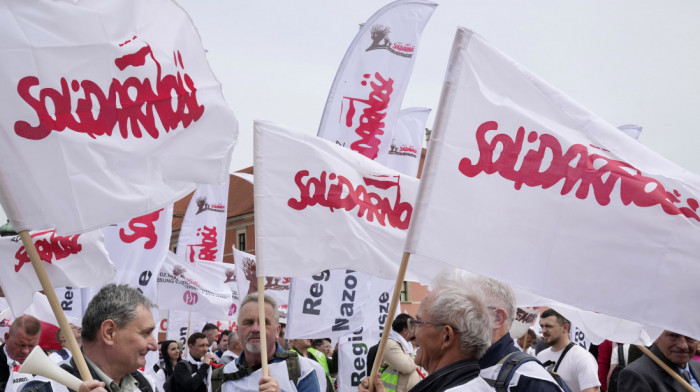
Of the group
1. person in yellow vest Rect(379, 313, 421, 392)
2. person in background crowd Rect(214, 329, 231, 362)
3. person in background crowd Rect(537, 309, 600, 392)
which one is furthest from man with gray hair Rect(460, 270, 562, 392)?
person in background crowd Rect(214, 329, 231, 362)

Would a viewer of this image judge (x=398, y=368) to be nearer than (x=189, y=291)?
Yes

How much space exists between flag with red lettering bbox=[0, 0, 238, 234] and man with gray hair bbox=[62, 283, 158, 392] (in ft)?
1.69

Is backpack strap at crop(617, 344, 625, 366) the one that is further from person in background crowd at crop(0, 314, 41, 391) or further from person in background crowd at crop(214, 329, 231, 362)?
person in background crowd at crop(214, 329, 231, 362)

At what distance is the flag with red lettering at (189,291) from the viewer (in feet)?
44.3

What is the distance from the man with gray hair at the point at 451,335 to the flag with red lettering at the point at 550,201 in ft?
1.72

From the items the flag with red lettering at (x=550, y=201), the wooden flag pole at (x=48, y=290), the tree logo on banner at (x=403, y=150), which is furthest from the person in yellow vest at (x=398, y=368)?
the wooden flag pole at (x=48, y=290)

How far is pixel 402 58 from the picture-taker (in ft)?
33.2

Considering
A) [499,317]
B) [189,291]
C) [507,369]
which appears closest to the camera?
[507,369]

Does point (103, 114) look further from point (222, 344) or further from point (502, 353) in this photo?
point (222, 344)

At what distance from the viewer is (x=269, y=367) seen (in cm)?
587

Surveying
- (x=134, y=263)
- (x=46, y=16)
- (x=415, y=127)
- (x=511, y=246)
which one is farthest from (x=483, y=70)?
(x=415, y=127)

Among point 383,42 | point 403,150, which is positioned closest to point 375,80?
point 383,42

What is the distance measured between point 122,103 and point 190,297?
9675mm

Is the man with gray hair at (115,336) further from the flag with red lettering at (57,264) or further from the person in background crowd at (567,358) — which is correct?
the person in background crowd at (567,358)
